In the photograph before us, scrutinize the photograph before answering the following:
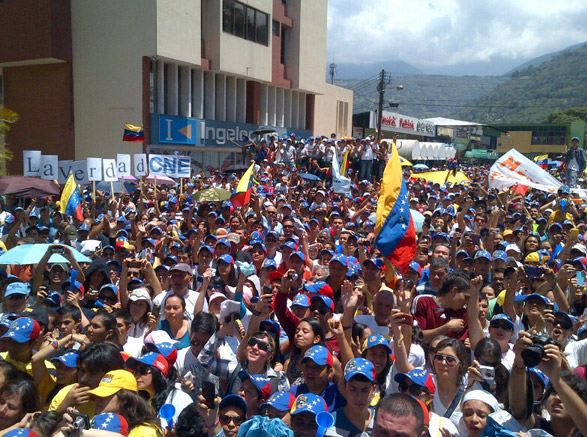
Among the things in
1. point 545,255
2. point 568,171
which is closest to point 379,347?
point 545,255

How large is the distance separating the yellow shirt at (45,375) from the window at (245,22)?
22.0m

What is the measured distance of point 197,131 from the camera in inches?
903

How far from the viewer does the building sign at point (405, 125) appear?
44844mm

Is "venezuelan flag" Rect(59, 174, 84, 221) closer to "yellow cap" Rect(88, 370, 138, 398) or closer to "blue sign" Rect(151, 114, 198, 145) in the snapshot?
"yellow cap" Rect(88, 370, 138, 398)

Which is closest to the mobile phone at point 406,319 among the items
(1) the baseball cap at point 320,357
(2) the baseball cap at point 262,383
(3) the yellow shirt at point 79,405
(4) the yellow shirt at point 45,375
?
(1) the baseball cap at point 320,357

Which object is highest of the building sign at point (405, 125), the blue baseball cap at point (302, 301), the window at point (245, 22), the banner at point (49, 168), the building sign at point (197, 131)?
the window at point (245, 22)

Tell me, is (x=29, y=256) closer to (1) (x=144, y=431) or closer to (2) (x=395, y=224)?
(1) (x=144, y=431)

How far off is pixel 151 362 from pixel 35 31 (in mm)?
22045

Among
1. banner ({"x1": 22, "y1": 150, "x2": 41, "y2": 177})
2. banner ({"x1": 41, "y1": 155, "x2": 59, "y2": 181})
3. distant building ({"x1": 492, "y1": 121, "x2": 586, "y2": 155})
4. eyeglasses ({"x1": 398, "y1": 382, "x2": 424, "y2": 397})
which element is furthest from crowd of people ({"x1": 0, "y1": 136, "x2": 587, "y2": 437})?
distant building ({"x1": 492, "y1": 121, "x2": 586, "y2": 155})

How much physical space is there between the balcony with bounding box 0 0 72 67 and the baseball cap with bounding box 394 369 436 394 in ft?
72.5

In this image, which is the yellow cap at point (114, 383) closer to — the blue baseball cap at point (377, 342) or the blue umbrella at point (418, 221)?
the blue baseball cap at point (377, 342)

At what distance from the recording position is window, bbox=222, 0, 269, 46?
23966 millimetres

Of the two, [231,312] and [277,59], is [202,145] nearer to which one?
[277,59]

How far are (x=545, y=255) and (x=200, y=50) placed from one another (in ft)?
61.2
